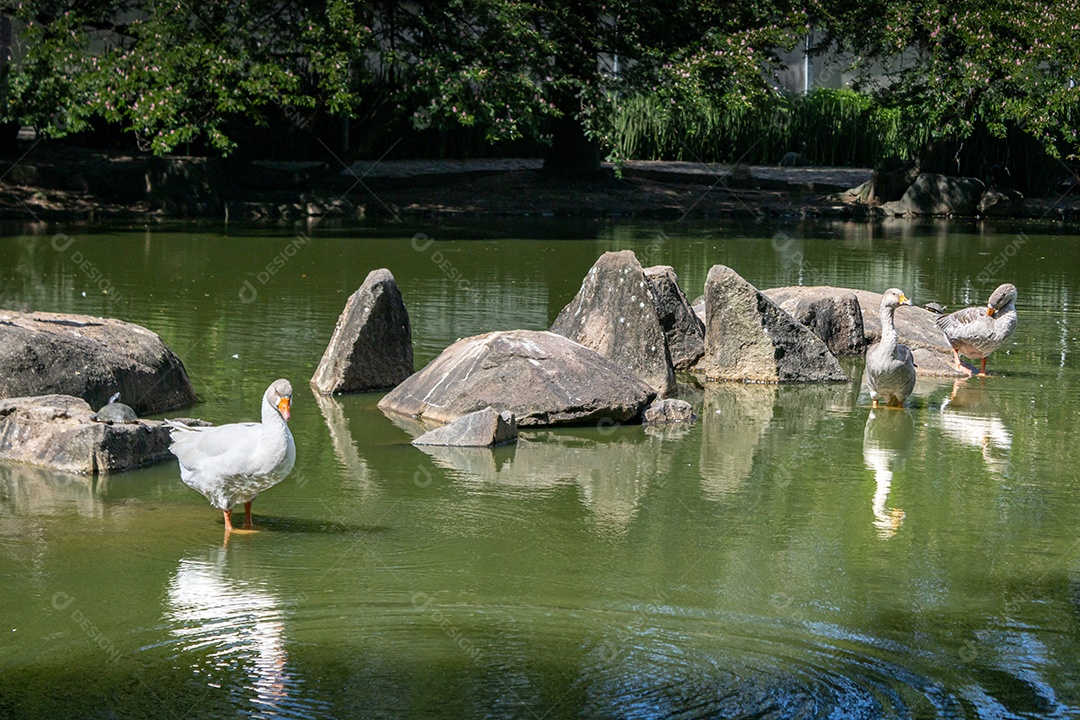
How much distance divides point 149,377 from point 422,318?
4.46m

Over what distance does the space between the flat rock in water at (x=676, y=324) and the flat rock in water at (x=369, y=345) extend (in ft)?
7.72

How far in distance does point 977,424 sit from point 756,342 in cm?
211

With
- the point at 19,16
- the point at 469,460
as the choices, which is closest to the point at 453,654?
the point at 469,460

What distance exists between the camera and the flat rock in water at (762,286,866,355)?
1248 centimetres

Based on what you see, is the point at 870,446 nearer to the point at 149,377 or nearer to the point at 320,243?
the point at 149,377

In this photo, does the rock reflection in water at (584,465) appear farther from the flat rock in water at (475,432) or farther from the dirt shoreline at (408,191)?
the dirt shoreline at (408,191)

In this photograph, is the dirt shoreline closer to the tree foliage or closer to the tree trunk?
the tree trunk

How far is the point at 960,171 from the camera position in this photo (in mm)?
31781

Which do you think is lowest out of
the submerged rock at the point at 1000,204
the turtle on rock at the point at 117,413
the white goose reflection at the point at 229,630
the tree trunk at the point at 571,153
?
the white goose reflection at the point at 229,630

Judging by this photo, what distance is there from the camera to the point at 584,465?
8312 millimetres

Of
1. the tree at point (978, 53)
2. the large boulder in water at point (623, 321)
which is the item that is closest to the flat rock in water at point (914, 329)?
the large boulder in water at point (623, 321)

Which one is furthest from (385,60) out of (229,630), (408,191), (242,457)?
(229,630)

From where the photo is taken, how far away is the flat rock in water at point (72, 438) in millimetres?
7703

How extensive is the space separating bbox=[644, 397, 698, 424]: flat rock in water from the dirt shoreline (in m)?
15.6
